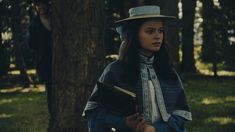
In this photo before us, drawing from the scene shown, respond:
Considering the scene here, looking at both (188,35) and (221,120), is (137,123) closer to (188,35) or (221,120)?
(221,120)

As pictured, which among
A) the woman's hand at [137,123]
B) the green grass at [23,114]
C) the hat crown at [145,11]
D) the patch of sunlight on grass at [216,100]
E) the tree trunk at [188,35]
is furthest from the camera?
the tree trunk at [188,35]

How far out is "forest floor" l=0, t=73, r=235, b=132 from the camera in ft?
40.0

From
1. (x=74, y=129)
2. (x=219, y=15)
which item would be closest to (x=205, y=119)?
(x=74, y=129)

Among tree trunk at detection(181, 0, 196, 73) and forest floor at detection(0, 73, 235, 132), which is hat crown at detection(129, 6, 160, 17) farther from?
tree trunk at detection(181, 0, 196, 73)

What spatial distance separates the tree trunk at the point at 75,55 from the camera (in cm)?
875

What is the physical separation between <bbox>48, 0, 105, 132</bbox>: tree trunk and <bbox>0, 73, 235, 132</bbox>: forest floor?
9.56ft

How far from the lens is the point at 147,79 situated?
4484mm

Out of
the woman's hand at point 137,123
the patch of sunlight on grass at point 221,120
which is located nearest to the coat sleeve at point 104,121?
the woman's hand at point 137,123

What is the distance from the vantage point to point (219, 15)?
93.4ft

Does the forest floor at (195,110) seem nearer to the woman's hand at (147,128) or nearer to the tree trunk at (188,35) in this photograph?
the tree trunk at (188,35)

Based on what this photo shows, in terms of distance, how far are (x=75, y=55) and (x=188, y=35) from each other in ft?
71.8

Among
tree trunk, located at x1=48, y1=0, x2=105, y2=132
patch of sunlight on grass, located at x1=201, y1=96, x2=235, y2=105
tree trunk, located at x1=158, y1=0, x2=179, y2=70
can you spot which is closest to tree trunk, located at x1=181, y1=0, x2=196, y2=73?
patch of sunlight on grass, located at x1=201, y1=96, x2=235, y2=105

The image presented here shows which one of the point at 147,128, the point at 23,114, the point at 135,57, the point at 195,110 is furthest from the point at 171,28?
the point at 147,128

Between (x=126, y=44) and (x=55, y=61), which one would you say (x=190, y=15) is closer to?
(x=55, y=61)
